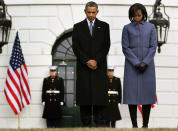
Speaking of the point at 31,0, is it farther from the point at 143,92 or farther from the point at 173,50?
the point at 143,92

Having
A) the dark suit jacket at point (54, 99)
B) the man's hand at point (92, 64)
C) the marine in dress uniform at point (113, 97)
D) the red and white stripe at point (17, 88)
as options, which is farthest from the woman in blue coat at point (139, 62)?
the red and white stripe at point (17, 88)

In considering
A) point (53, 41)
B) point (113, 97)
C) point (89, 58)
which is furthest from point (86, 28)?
point (53, 41)

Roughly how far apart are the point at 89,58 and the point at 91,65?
13 centimetres

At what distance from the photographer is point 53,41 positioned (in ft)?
48.1

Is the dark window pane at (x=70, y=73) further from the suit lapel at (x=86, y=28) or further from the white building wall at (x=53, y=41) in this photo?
the suit lapel at (x=86, y=28)

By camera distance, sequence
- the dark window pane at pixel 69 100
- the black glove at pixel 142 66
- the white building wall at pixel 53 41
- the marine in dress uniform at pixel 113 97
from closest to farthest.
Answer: the black glove at pixel 142 66
the marine in dress uniform at pixel 113 97
the white building wall at pixel 53 41
the dark window pane at pixel 69 100

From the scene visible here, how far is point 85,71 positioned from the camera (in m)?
7.84

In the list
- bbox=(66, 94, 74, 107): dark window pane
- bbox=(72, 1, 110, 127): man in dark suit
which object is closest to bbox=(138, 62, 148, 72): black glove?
bbox=(72, 1, 110, 127): man in dark suit

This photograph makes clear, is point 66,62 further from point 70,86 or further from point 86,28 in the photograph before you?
point 86,28

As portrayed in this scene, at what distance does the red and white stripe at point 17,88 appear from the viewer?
14.1 meters

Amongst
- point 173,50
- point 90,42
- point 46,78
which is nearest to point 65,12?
point 46,78

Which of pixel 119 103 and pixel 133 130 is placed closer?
pixel 133 130

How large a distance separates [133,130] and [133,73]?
1422 mm

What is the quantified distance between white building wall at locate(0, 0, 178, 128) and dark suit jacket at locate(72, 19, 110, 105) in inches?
261
